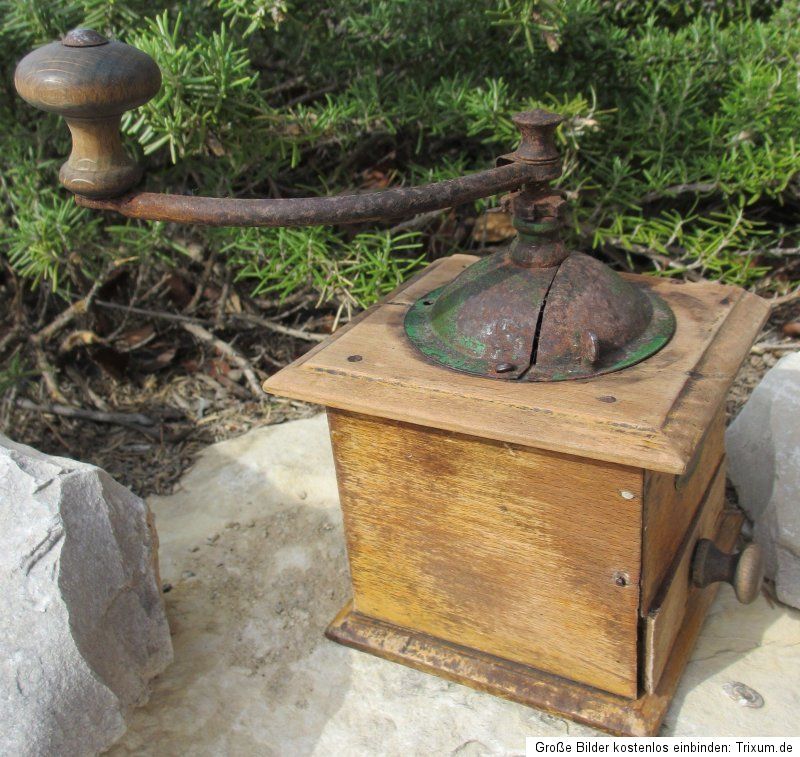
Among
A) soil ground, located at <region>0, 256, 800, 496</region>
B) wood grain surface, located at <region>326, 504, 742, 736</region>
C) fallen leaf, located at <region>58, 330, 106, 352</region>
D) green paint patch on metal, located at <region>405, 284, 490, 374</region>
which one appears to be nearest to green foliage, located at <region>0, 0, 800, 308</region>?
fallen leaf, located at <region>58, 330, 106, 352</region>

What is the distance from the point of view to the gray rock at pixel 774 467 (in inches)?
74.3

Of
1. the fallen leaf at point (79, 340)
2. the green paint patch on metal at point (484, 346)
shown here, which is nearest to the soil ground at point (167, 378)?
the fallen leaf at point (79, 340)

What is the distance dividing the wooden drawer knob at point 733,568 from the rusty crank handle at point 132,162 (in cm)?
→ 76

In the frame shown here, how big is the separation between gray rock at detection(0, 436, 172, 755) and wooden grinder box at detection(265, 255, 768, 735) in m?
0.39

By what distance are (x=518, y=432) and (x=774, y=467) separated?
36.4 inches

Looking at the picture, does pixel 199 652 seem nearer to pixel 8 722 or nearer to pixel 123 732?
pixel 123 732

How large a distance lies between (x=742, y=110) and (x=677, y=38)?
27 centimetres

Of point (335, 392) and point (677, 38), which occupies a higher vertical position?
point (677, 38)

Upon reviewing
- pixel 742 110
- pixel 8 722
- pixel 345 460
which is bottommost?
pixel 8 722

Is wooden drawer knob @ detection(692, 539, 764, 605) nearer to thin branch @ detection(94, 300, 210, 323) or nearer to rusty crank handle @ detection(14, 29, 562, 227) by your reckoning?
rusty crank handle @ detection(14, 29, 562, 227)

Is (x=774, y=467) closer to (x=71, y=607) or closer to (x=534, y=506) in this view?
(x=534, y=506)

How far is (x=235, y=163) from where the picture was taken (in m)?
2.23

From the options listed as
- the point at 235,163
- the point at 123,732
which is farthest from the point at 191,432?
the point at 123,732

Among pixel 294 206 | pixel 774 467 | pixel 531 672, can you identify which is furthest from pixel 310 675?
pixel 774 467
